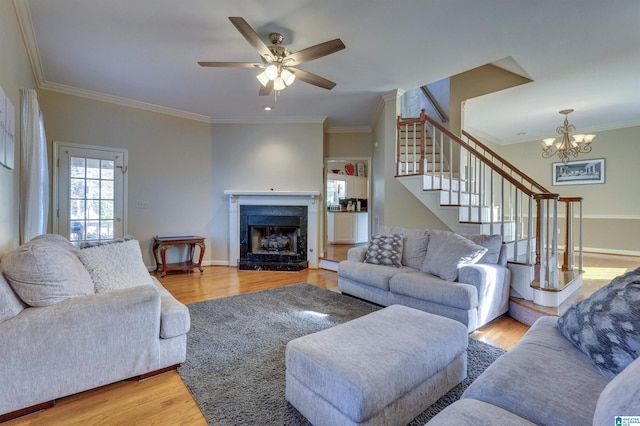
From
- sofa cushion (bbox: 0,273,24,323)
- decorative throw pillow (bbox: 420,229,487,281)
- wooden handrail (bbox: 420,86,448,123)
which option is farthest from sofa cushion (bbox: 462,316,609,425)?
wooden handrail (bbox: 420,86,448,123)

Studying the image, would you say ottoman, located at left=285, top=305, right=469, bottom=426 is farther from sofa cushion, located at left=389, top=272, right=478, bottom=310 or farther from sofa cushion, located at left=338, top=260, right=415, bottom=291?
sofa cushion, located at left=338, top=260, right=415, bottom=291

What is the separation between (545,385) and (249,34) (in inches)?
108

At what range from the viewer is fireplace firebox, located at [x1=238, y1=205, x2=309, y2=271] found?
5.13 metres

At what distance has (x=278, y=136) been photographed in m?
5.42

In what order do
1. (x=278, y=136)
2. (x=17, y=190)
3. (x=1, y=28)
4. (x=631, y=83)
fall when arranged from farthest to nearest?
(x=278, y=136) < (x=631, y=83) < (x=17, y=190) < (x=1, y=28)

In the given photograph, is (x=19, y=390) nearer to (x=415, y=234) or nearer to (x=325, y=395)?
(x=325, y=395)

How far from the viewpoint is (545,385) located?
1080 mm

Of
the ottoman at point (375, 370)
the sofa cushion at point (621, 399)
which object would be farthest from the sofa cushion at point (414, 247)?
the sofa cushion at point (621, 399)

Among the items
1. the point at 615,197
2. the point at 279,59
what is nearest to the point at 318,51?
the point at 279,59

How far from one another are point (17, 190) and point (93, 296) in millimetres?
2057

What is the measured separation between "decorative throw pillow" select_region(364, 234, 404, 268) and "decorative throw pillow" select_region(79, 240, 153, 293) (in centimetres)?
231

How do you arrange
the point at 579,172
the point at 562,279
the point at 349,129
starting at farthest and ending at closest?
1. the point at 579,172
2. the point at 349,129
3. the point at 562,279

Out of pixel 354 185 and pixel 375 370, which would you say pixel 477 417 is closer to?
pixel 375 370

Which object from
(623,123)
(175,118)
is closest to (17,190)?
(175,118)
